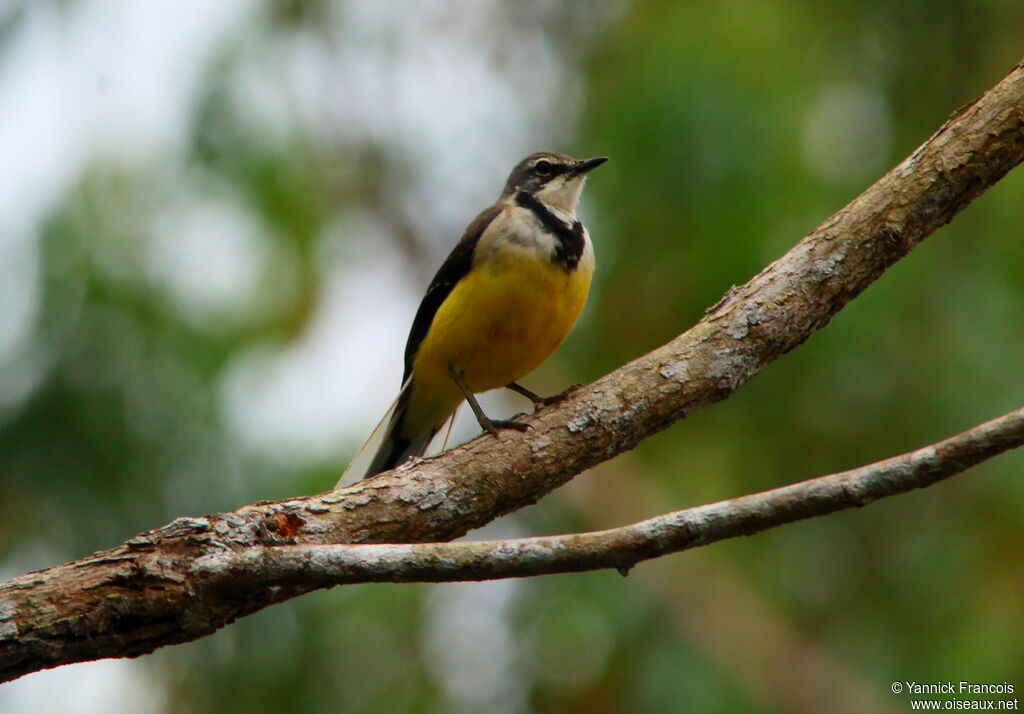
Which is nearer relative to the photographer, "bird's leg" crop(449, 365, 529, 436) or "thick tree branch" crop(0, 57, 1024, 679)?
"thick tree branch" crop(0, 57, 1024, 679)

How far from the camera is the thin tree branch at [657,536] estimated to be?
11.3ft

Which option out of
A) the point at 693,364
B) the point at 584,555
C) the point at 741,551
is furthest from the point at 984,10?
the point at 584,555

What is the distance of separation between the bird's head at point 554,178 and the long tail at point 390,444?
155 cm

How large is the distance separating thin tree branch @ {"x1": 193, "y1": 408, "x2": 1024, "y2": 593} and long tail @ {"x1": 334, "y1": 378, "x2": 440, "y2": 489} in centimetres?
285

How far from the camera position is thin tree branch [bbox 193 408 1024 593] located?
3.46 meters

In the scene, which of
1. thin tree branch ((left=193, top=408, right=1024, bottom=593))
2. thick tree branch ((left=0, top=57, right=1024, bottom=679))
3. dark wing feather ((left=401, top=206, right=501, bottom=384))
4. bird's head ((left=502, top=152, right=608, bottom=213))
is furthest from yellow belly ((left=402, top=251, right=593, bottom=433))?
thin tree branch ((left=193, top=408, right=1024, bottom=593))

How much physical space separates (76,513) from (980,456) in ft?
21.0

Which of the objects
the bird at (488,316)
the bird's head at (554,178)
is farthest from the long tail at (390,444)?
the bird's head at (554,178)

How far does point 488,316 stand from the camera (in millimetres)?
6418

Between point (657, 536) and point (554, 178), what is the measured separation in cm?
431

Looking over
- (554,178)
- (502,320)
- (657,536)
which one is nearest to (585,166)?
(554,178)

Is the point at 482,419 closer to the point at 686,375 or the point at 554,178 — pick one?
the point at 686,375

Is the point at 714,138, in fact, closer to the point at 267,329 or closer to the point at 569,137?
the point at 569,137

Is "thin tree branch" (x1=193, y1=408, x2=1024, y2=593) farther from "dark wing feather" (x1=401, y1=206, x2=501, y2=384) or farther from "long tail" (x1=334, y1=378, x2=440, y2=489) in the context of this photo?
"dark wing feather" (x1=401, y1=206, x2=501, y2=384)
